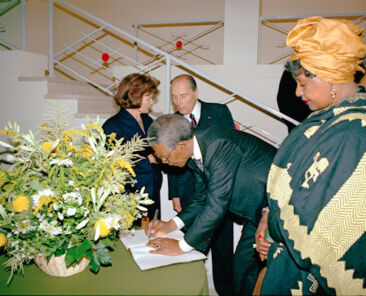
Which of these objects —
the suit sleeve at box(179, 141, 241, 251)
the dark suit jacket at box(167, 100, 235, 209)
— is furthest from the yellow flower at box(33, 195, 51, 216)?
the dark suit jacket at box(167, 100, 235, 209)

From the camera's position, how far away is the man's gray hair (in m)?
1.43

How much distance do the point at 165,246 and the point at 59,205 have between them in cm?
53

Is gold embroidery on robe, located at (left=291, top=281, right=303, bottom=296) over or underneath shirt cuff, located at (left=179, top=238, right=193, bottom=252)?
underneath

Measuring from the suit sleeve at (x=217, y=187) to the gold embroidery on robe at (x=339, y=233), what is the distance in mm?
548

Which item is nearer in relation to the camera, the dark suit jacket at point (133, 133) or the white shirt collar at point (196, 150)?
the white shirt collar at point (196, 150)

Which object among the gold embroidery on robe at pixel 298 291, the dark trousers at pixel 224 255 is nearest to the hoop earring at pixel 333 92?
the gold embroidery on robe at pixel 298 291

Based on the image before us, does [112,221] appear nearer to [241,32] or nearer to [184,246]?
[184,246]

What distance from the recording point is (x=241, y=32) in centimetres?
410

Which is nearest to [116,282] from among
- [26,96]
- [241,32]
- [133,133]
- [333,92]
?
[333,92]

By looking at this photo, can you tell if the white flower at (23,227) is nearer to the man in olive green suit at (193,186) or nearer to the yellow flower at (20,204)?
the yellow flower at (20,204)

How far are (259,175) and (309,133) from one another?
55 centimetres

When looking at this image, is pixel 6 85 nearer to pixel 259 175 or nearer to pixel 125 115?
pixel 125 115

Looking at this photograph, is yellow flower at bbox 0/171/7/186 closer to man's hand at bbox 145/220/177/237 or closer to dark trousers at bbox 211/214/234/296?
man's hand at bbox 145/220/177/237

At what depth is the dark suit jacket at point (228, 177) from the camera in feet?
4.81
